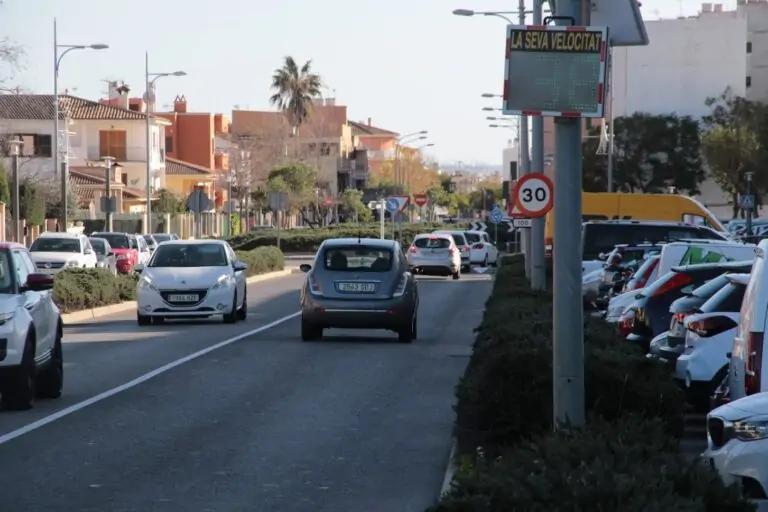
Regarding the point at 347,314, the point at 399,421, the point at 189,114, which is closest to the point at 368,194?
the point at 189,114

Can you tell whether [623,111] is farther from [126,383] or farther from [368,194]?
[126,383]

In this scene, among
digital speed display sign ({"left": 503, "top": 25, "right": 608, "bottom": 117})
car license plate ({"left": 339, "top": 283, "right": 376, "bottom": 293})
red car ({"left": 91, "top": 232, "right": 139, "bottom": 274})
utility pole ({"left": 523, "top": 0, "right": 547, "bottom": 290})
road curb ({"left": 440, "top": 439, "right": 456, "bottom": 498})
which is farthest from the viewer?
red car ({"left": 91, "top": 232, "right": 139, "bottom": 274})

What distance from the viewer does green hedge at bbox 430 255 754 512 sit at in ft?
19.0

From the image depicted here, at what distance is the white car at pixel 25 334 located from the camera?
587 inches

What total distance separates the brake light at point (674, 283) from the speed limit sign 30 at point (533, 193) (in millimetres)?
6340

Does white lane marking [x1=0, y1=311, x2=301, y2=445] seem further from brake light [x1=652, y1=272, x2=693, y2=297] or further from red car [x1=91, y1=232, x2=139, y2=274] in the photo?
red car [x1=91, y1=232, x2=139, y2=274]

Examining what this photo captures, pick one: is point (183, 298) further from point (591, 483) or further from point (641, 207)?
point (591, 483)

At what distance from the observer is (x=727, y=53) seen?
112 meters

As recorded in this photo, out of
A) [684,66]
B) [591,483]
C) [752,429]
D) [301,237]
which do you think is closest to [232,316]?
[752,429]

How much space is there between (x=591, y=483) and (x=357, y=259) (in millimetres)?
19892

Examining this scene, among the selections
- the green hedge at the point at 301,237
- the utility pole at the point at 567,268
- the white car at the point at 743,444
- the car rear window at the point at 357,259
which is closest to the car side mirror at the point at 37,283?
the utility pole at the point at 567,268

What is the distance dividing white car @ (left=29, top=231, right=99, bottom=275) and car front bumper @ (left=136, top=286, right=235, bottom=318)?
51.4 ft

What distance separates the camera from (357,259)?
1013 inches

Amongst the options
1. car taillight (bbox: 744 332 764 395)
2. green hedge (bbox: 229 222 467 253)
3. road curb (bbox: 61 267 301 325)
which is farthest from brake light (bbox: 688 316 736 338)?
green hedge (bbox: 229 222 467 253)
